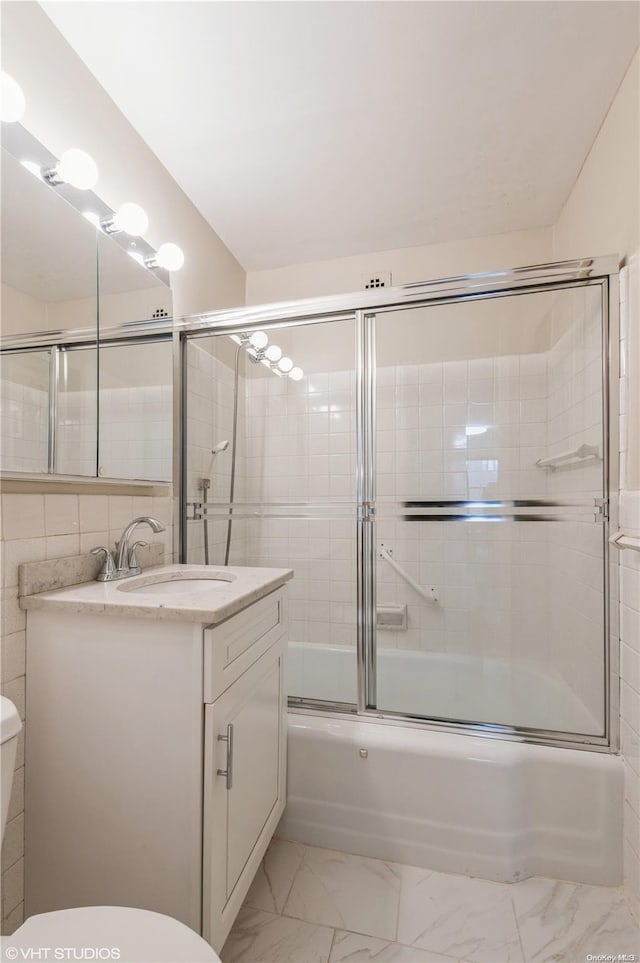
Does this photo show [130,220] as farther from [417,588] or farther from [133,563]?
[417,588]

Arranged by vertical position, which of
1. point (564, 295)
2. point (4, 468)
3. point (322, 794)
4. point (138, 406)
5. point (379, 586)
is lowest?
point (322, 794)

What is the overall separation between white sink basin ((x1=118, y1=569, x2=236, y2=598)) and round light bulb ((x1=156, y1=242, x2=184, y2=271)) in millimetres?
1140

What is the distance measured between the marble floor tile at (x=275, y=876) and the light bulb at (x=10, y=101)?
7.16 ft

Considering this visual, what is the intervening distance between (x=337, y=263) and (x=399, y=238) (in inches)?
15.1

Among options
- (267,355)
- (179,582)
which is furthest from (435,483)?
(179,582)

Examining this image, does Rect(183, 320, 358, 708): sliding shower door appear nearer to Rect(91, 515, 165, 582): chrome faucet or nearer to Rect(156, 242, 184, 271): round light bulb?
Rect(156, 242, 184, 271): round light bulb

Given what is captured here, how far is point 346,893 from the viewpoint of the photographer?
4.32ft

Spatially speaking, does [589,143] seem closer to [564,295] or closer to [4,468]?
[564,295]

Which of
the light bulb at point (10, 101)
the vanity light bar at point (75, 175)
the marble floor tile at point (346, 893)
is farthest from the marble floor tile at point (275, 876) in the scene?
the light bulb at point (10, 101)

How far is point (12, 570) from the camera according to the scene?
1.04m

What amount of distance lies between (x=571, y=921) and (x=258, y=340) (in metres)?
2.23

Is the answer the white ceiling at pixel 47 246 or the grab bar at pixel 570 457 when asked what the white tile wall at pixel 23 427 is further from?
the grab bar at pixel 570 457

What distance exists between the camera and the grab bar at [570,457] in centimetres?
152

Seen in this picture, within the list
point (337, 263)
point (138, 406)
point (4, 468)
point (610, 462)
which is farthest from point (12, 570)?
point (337, 263)
